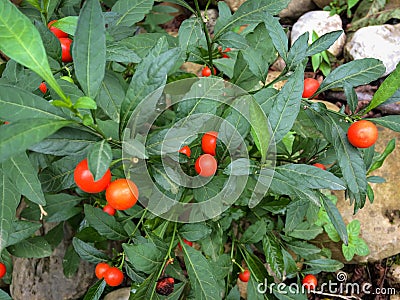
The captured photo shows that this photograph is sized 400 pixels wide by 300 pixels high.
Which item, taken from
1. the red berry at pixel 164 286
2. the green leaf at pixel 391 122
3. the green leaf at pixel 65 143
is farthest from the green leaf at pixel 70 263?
the green leaf at pixel 391 122

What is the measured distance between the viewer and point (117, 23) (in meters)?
1.48

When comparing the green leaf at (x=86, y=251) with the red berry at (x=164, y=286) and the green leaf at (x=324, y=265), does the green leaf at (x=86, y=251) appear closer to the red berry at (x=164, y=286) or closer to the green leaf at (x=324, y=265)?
the red berry at (x=164, y=286)

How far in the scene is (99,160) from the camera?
2.50ft

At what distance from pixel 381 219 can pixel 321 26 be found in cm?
109

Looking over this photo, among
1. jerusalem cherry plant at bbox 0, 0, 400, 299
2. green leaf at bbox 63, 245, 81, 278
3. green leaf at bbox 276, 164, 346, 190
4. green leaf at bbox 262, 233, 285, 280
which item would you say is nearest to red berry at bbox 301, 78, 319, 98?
jerusalem cherry plant at bbox 0, 0, 400, 299

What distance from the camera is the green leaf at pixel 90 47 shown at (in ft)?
Result: 2.71

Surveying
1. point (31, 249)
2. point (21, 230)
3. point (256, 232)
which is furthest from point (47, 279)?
point (256, 232)

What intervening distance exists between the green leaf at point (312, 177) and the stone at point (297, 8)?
5.77 feet

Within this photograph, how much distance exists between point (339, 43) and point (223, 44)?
1.33 meters

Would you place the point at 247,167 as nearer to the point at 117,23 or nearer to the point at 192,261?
the point at 192,261

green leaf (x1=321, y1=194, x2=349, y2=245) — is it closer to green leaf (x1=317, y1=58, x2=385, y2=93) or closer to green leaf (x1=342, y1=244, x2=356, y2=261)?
green leaf (x1=317, y1=58, x2=385, y2=93)

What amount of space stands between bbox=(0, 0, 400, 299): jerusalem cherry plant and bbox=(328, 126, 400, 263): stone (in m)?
0.43

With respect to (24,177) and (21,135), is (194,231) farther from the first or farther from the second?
(21,135)

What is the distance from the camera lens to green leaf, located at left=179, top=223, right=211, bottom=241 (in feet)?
4.30
